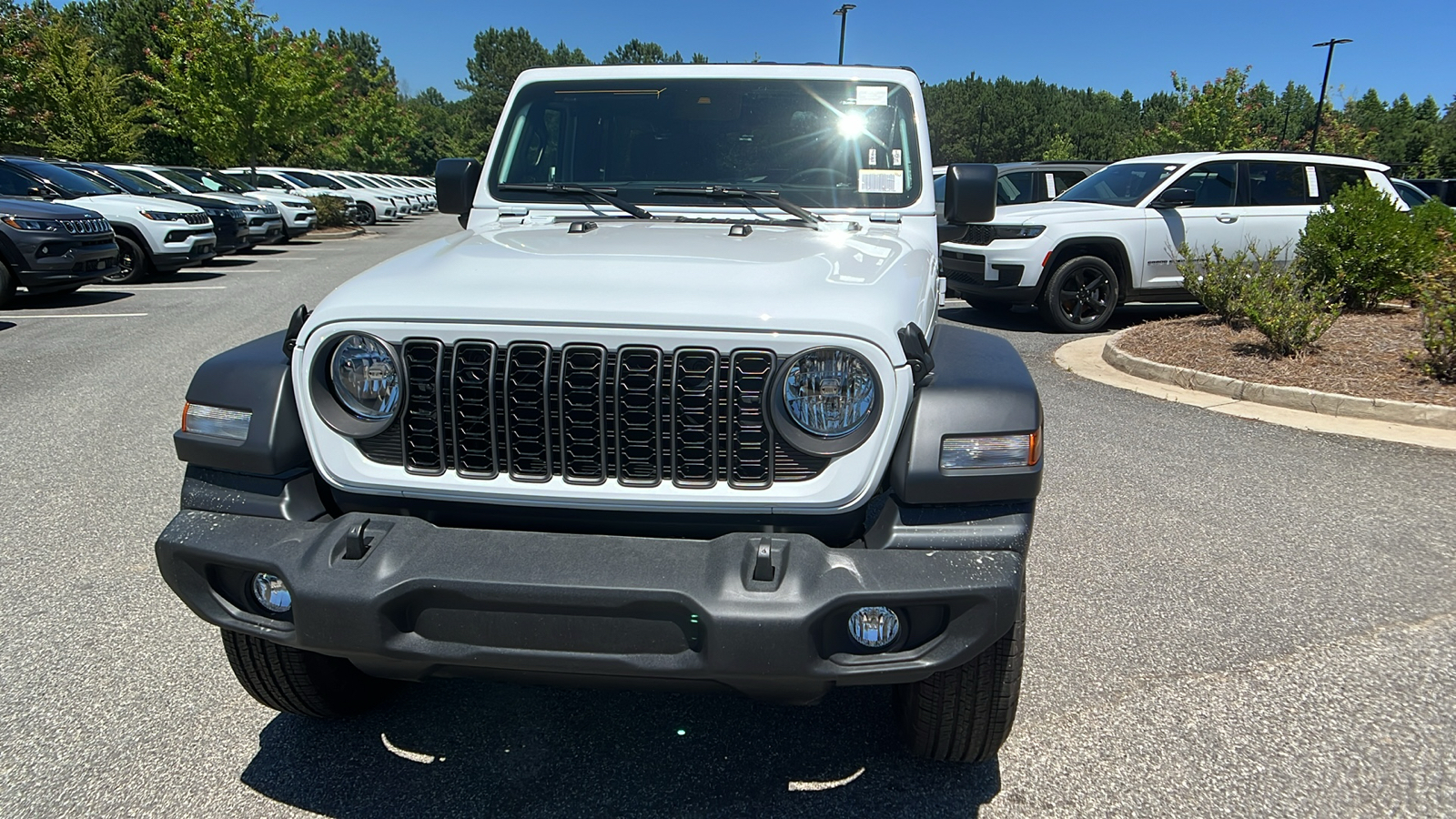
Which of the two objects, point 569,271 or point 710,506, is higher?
point 569,271

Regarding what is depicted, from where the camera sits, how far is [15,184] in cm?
1223

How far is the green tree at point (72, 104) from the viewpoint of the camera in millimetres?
26094

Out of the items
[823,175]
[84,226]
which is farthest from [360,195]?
[823,175]

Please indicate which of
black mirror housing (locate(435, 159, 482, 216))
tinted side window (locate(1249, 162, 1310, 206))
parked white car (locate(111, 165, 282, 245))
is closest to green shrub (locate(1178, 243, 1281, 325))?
tinted side window (locate(1249, 162, 1310, 206))

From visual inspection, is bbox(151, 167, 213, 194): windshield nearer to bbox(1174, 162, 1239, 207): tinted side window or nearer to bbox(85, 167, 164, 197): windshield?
bbox(85, 167, 164, 197): windshield

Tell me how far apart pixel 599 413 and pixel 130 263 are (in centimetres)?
1431

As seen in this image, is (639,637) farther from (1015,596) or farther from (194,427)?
(194,427)

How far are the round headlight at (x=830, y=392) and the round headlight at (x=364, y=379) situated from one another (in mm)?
929

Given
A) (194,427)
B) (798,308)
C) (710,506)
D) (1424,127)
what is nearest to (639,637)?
(710,506)

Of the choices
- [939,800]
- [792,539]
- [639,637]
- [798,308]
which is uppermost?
[798,308]

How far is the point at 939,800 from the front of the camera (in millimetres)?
2510

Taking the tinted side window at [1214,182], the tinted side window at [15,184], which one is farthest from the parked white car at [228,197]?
the tinted side window at [1214,182]

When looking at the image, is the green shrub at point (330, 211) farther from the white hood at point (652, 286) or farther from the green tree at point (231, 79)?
the white hood at point (652, 286)

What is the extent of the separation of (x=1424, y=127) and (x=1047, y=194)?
212 feet
